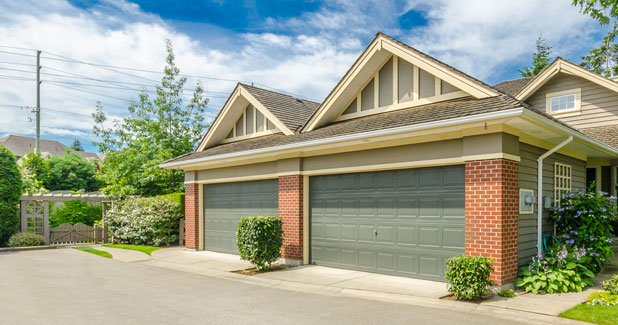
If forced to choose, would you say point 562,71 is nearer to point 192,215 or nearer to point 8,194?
point 192,215

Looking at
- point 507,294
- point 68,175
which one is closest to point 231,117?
point 507,294

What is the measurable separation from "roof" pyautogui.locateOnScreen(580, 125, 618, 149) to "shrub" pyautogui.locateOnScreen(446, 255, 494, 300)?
808 centimetres

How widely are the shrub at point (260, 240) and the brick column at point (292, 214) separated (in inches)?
24.7

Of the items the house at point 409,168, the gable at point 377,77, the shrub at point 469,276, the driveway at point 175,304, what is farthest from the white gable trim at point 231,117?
the shrub at point 469,276

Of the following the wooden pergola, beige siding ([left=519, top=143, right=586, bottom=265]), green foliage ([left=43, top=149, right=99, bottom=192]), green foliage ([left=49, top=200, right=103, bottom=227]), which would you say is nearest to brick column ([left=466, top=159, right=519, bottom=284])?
beige siding ([left=519, top=143, right=586, bottom=265])

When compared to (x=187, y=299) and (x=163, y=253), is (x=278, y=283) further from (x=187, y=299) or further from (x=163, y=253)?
(x=163, y=253)

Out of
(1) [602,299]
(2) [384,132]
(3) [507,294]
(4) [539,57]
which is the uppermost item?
(4) [539,57]

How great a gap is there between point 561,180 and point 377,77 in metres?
5.27

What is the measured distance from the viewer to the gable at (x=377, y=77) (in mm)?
9312

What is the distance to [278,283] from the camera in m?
9.27

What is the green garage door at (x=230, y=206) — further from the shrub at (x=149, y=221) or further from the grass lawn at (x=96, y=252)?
the grass lawn at (x=96, y=252)

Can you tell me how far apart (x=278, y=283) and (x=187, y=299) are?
2.16m

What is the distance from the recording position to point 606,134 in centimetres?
1338

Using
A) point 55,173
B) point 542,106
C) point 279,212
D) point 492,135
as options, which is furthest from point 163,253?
point 55,173
